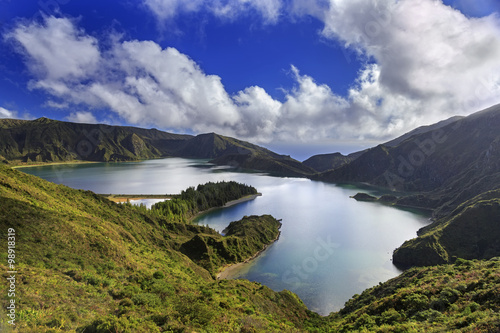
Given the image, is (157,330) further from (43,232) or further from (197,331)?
(43,232)

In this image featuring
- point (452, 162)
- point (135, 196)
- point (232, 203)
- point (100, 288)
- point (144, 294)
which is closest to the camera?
point (100, 288)

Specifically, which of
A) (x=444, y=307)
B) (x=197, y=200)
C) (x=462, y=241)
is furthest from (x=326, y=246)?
(x=197, y=200)

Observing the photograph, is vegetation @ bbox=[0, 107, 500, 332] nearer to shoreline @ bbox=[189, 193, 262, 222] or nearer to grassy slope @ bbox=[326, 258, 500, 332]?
grassy slope @ bbox=[326, 258, 500, 332]

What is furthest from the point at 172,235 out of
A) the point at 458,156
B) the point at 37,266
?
the point at 458,156

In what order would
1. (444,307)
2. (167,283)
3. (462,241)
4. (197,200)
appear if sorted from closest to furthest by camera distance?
(444,307) → (167,283) → (462,241) → (197,200)

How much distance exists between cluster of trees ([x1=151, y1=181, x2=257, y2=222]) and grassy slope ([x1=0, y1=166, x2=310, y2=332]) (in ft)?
138

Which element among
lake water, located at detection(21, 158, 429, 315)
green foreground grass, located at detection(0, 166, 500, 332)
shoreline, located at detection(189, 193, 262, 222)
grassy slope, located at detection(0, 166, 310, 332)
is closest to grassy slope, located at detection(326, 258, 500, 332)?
green foreground grass, located at detection(0, 166, 500, 332)

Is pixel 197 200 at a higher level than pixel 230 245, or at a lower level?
higher

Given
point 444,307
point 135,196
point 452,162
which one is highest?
point 452,162

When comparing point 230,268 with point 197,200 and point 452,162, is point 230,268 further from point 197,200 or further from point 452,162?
point 452,162

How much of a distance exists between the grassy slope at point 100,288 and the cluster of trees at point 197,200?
138 ft

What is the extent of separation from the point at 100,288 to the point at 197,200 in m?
88.1

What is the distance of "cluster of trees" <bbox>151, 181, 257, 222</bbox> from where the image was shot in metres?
80.4

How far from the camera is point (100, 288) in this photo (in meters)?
17.8
